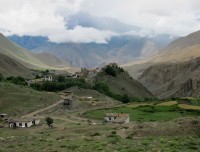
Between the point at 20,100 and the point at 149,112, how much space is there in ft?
93.9

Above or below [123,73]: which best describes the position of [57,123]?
below

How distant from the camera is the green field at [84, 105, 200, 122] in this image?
68.9 meters

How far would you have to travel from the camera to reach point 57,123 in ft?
206

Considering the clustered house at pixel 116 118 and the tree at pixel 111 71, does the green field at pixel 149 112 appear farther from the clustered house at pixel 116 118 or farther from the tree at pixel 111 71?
the tree at pixel 111 71

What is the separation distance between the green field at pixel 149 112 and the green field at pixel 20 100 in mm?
14141

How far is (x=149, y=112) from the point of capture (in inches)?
2950

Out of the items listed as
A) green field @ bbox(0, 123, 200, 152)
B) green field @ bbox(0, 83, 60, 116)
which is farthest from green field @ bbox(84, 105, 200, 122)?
green field @ bbox(0, 123, 200, 152)

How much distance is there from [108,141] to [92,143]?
1311 mm

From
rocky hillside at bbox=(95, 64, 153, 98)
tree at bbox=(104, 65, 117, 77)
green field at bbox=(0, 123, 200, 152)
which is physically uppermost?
tree at bbox=(104, 65, 117, 77)

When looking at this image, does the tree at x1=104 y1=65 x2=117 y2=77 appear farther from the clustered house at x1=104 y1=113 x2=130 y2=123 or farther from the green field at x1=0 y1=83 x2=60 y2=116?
the clustered house at x1=104 y1=113 x2=130 y2=123

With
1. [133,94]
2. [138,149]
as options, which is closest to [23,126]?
[138,149]

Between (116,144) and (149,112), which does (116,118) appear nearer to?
(149,112)

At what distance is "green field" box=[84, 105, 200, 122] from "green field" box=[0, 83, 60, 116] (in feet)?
46.4

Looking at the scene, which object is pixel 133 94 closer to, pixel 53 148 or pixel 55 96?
pixel 55 96
